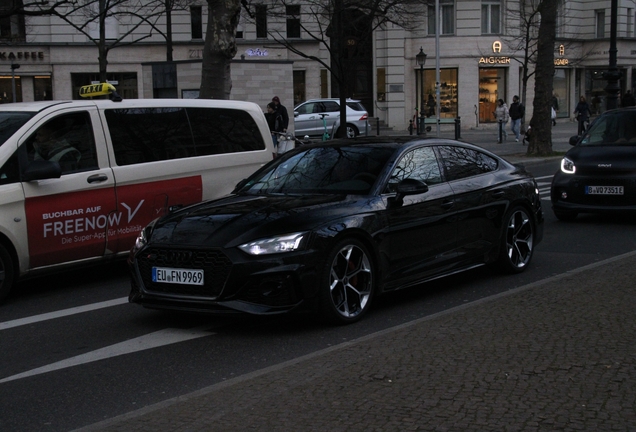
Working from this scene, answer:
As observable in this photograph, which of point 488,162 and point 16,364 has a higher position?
point 488,162

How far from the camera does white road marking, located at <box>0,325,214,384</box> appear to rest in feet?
20.4

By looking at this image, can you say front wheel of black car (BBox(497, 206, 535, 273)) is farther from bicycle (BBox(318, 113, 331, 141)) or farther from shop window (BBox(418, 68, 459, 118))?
shop window (BBox(418, 68, 459, 118))

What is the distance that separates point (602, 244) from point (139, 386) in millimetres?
7505

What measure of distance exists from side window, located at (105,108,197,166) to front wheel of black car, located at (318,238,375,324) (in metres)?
3.35

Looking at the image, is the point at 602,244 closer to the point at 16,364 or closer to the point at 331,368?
the point at 331,368

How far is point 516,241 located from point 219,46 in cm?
1132

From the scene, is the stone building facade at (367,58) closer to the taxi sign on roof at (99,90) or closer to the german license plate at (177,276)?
the taxi sign on roof at (99,90)

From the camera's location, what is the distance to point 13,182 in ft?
27.7

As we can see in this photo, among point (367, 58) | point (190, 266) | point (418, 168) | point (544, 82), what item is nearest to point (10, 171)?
point (190, 266)

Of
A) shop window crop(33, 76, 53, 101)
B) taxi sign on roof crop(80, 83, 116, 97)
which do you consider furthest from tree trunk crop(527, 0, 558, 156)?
shop window crop(33, 76, 53, 101)

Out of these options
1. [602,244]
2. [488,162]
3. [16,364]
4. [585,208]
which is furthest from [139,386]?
[585,208]

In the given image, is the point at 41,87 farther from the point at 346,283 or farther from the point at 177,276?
the point at 346,283

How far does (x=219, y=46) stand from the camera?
62.3 feet

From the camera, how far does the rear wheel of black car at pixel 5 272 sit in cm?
825
